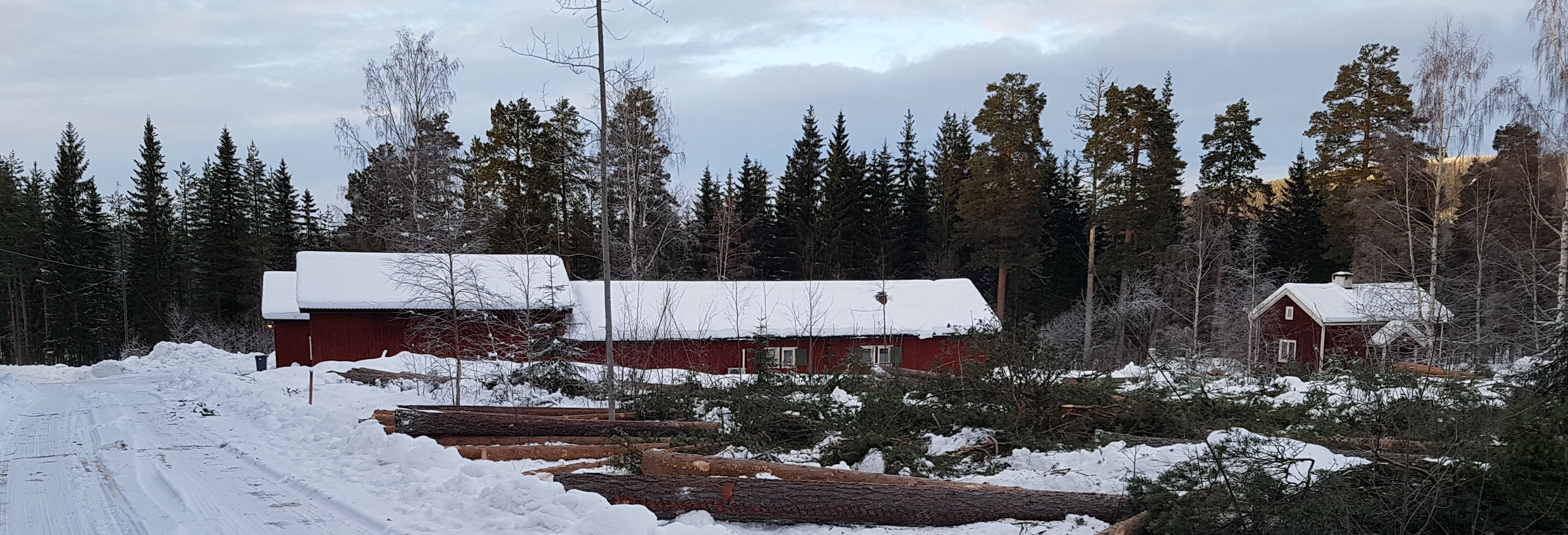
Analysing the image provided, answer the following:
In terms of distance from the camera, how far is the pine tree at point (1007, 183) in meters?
31.4

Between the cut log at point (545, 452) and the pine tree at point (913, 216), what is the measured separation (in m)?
30.9

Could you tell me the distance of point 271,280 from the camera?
25203 mm

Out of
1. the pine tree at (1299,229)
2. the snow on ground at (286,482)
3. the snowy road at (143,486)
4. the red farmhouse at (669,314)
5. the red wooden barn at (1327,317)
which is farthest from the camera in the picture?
the pine tree at (1299,229)

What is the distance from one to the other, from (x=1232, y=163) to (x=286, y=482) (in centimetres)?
3526

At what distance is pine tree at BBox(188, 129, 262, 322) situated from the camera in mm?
38656

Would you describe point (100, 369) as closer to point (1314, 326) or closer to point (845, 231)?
point (845, 231)

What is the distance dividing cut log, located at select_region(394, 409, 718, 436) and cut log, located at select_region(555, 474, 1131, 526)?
304 cm

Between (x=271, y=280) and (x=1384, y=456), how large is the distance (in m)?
28.2

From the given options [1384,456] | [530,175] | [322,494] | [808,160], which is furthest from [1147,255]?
[322,494]

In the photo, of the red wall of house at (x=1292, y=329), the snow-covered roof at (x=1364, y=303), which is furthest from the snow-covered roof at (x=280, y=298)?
the red wall of house at (x=1292, y=329)

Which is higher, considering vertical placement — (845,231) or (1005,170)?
(1005,170)

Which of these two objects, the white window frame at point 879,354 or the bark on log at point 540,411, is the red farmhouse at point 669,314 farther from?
the bark on log at point 540,411

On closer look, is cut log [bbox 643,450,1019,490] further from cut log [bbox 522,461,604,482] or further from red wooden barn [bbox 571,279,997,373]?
red wooden barn [bbox 571,279,997,373]

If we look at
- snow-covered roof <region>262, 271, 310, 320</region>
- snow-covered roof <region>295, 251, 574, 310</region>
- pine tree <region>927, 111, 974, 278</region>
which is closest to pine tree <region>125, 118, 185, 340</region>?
snow-covered roof <region>262, 271, 310, 320</region>
